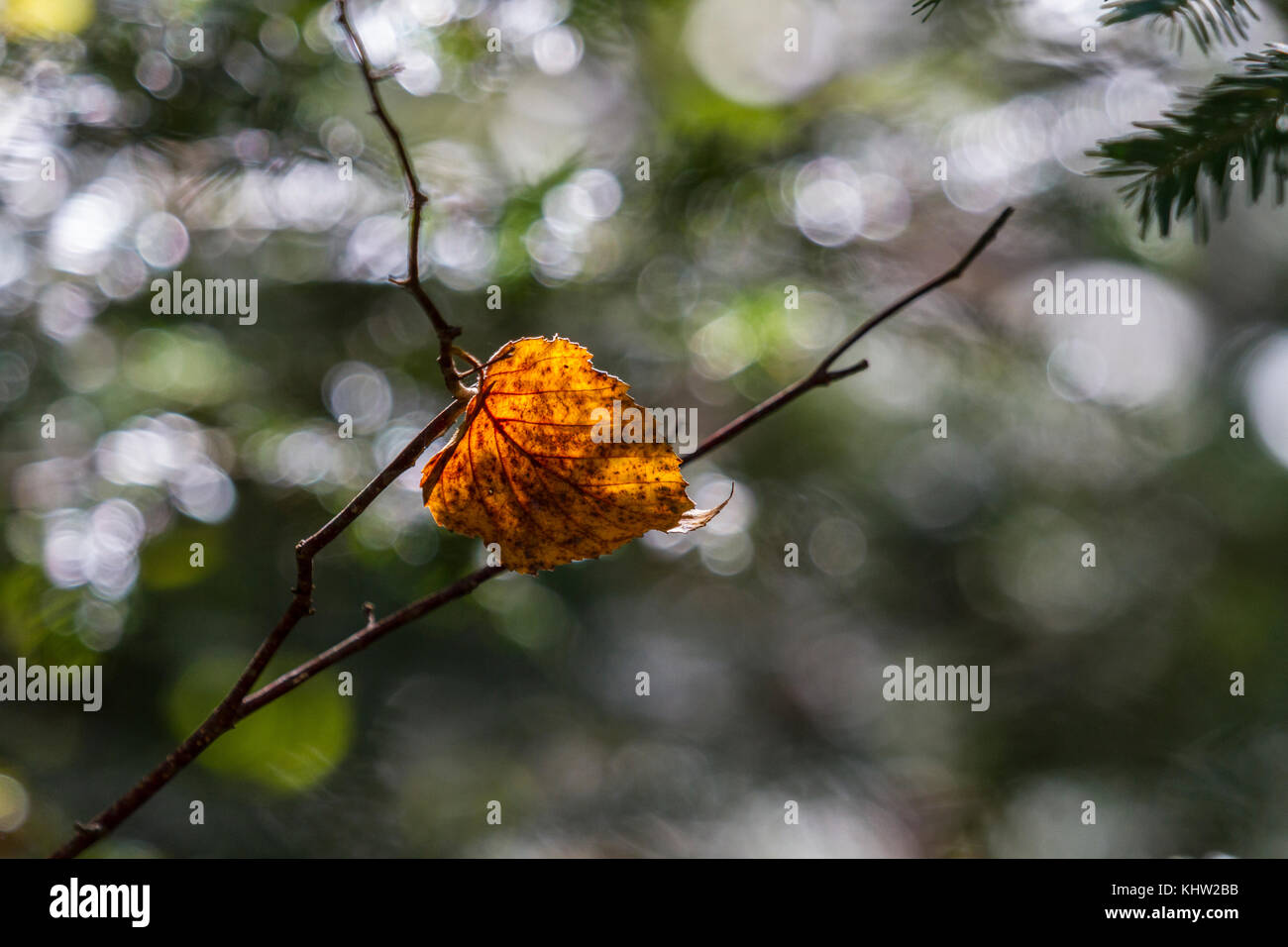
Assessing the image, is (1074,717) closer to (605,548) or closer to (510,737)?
(510,737)

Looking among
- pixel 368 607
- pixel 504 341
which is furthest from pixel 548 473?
pixel 504 341

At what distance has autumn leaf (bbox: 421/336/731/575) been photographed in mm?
209

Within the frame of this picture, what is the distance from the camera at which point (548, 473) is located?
22cm

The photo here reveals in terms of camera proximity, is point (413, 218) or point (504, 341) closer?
point (413, 218)

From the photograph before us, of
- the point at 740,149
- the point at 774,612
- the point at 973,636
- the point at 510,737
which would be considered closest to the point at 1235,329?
the point at 973,636

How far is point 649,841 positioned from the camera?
2.86 feet

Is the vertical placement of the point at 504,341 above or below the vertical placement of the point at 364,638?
above

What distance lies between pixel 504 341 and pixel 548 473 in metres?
0.46

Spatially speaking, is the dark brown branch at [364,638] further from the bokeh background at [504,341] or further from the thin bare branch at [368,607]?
the bokeh background at [504,341]

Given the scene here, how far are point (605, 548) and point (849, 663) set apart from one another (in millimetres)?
1496


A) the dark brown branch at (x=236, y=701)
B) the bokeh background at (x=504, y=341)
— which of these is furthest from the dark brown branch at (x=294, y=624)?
the bokeh background at (x=504, y=341)

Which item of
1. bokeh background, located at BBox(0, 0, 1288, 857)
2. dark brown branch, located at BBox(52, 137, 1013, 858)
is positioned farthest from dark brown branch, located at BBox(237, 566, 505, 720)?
bokeh background, located at BBox(0, 0, 1288, 857)

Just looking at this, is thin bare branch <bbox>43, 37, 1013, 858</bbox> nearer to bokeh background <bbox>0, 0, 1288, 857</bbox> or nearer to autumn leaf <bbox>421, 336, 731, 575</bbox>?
autumn leaf <bbox>421, 336, 731, 575</bbox>

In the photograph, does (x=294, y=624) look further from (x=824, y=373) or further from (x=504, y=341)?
(x=504, y=341)
